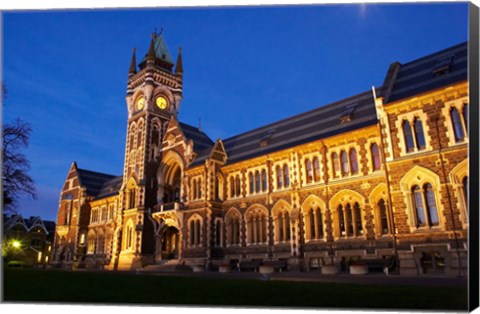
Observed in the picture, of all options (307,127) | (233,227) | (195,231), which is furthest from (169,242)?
(307,127)

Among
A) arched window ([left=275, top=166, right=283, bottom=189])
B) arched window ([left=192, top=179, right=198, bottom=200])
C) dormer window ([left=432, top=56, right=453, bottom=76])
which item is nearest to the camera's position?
dormer window ([left=432, top=56, right=453, bottom=76])

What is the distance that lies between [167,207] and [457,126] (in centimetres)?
2819

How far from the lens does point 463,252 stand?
17.6 metres

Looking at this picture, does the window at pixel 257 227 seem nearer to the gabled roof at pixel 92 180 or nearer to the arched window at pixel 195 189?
the arched window at pixel 195 189

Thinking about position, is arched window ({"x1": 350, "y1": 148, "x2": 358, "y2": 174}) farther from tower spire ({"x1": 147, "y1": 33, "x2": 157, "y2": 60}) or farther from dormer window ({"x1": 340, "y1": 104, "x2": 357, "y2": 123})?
tower spire ({"x1": 147, "y1": 33, "x2": 157, "y2": 60})

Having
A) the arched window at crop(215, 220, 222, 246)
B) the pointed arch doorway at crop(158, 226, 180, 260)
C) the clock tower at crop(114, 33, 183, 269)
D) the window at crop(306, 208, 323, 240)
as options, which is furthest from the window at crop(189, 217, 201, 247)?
the window at crop(306, 208, 323, 240)

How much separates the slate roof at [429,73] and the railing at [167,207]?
73.9 ft

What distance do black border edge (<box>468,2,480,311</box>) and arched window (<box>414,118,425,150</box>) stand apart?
8255 millimetres

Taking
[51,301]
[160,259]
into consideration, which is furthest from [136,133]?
[51,301]

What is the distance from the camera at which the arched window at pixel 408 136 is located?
20.7 m

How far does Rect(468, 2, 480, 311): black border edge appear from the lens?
37.9 ft

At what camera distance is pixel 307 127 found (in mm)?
32219

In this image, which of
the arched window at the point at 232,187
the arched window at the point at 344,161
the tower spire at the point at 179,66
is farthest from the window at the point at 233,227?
the tower spire at the point at 179,66

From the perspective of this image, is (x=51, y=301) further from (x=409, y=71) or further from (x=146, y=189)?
(x=146, y=189)
